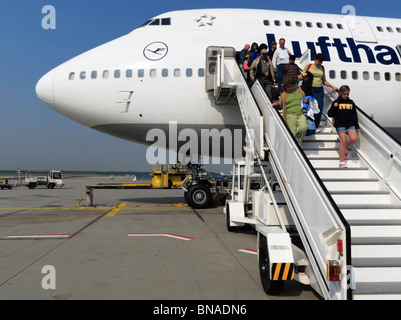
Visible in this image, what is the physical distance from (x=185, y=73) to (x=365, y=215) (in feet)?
25.3

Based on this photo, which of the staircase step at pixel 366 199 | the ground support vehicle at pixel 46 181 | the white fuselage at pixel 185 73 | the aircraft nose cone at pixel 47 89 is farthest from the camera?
the ground support vehicle at pixel 46 181

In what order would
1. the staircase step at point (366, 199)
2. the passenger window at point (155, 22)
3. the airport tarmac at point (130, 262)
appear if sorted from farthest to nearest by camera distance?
the passenger window at point (155, 22), the staircase step at point (366, 199), the airport tarmac at point (130, 262)

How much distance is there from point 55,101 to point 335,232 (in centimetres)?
1045

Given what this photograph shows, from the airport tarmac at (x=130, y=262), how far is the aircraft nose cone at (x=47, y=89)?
4.22 metres

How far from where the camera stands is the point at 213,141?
36.9ft

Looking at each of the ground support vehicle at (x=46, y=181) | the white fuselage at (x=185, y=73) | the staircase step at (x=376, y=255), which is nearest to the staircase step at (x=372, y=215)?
the staircase step at (x=376, y=255)

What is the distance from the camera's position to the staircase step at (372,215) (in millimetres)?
4375

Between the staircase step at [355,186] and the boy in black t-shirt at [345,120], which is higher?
the boy in black t-shirt at [345,120]

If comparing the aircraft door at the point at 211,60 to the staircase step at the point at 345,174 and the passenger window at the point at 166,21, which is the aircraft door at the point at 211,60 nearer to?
the passenger window at the point at 166,21

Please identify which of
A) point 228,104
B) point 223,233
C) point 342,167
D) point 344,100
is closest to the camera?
point 342,167

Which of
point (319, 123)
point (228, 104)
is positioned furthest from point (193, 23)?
point (319, 123)

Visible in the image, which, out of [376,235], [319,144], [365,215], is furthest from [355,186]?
[319,144]
